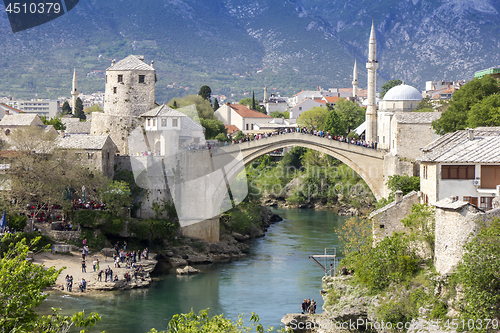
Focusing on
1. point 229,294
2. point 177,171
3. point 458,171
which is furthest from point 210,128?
point 458,171

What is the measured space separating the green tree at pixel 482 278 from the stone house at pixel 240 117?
80881 mm

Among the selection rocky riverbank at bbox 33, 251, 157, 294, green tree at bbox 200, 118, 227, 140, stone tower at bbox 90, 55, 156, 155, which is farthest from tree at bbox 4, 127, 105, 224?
green tree at bbox 200, 118, 227, 140

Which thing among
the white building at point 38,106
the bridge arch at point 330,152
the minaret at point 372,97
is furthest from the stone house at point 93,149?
the white building at point 38,106

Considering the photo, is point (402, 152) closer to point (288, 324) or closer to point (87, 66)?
point (288, 324)

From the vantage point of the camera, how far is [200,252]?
52.8m

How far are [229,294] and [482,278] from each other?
1919 cm

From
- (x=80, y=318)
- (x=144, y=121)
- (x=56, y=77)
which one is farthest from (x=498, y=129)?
(x=56, y=77)

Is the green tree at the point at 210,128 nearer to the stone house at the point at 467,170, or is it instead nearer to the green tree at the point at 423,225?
the stone house at the point at 467,170

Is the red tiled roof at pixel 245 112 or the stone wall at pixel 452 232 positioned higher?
the red tiled roof at pixel 245 112

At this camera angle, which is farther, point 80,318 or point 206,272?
point 206,272

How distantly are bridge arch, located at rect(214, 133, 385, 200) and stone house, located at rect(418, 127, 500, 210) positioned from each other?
58.7 ft

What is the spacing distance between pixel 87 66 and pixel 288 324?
164556 millimetres

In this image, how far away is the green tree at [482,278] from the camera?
26312 mm

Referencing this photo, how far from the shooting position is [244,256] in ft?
175
